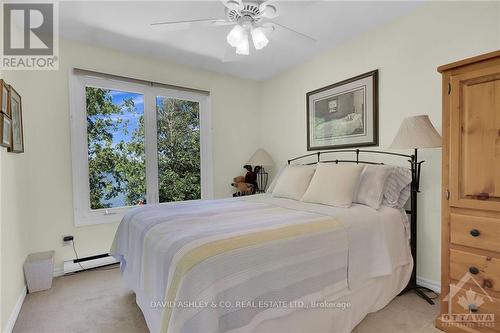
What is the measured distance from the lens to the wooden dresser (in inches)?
56.8

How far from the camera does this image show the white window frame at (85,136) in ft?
9.34

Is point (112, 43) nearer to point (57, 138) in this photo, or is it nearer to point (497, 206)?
point (57, 138)

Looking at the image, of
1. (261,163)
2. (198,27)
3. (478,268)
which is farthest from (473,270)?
(198,27)

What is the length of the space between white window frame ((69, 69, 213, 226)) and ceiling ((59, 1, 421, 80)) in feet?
1.39

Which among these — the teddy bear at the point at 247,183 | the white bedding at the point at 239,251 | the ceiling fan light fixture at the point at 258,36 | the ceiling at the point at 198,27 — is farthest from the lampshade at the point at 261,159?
the ceiling fan light fixture at the point at 258,36

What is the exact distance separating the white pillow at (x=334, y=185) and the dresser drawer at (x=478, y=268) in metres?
0.75

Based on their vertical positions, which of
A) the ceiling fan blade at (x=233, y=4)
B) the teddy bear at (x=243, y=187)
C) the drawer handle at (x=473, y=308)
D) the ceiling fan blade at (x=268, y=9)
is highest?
the ceiling fan blade at (x=268, y=9)

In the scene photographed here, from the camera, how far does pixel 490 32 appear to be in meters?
1.89

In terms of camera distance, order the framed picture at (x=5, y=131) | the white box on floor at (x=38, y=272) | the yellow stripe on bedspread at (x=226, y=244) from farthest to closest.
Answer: the white box on floor at (x=38, y=272) → the framed picture at (x=5, y=131) → the yellow stripe on bedspread at (x=226, y=244)

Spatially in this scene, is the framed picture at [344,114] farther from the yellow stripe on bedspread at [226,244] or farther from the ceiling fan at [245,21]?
the yellow stripe on bedspread at [226,244]

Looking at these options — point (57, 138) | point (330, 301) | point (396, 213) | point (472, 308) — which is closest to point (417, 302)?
point (472, 308)

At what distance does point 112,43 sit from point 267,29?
1947 mm

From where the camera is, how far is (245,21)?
188 cm

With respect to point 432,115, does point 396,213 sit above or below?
below
